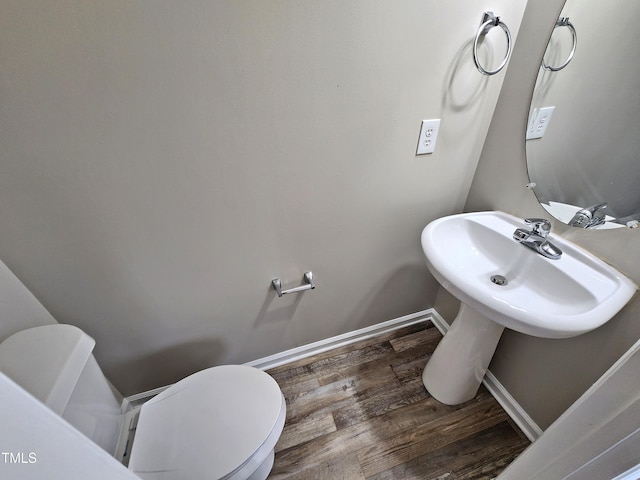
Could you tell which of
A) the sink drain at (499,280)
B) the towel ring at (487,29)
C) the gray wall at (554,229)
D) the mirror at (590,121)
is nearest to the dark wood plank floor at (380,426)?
the gray wall at (554,229)

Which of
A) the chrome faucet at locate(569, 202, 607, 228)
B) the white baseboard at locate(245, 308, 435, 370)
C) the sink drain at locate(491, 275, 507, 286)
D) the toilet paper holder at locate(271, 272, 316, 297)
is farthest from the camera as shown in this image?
the white baseboard at locate(245, 308, 435, 370)

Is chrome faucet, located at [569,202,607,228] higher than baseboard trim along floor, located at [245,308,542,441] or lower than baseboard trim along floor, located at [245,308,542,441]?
higher

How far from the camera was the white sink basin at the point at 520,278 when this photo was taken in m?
0.72

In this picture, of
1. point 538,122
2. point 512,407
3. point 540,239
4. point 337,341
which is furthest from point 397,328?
point 538,122

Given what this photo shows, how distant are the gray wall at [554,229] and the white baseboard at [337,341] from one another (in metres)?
0.43

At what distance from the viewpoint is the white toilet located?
0.68 m

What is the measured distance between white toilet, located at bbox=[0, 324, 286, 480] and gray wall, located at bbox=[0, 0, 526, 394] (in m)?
0.22

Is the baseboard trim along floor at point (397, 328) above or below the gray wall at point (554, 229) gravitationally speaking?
below

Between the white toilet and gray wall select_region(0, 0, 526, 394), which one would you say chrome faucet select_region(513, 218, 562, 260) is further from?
the white toilet

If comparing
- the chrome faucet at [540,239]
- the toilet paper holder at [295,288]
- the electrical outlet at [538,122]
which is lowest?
the toilet paper holder at [295,288]

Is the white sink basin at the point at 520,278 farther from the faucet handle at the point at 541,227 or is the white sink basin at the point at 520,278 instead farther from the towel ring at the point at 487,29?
the towel ring at the point at 487,29

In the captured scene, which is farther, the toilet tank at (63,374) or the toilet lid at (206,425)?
the toilet lid at (206,425)

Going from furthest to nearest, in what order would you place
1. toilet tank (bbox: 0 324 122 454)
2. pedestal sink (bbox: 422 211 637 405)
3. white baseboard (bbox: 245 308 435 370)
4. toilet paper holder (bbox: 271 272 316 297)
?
white baseboard (bbox: 245 308 435 370), toilet paper holder (bbox: 271 272 316 297), pedestal sink (bbox: 422 211 637 405), toilet tank (bbox: 0 324 122 454)

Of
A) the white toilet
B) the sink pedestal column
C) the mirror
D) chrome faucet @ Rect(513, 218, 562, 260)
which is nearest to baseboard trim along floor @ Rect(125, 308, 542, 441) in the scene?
the sink pedestal column
